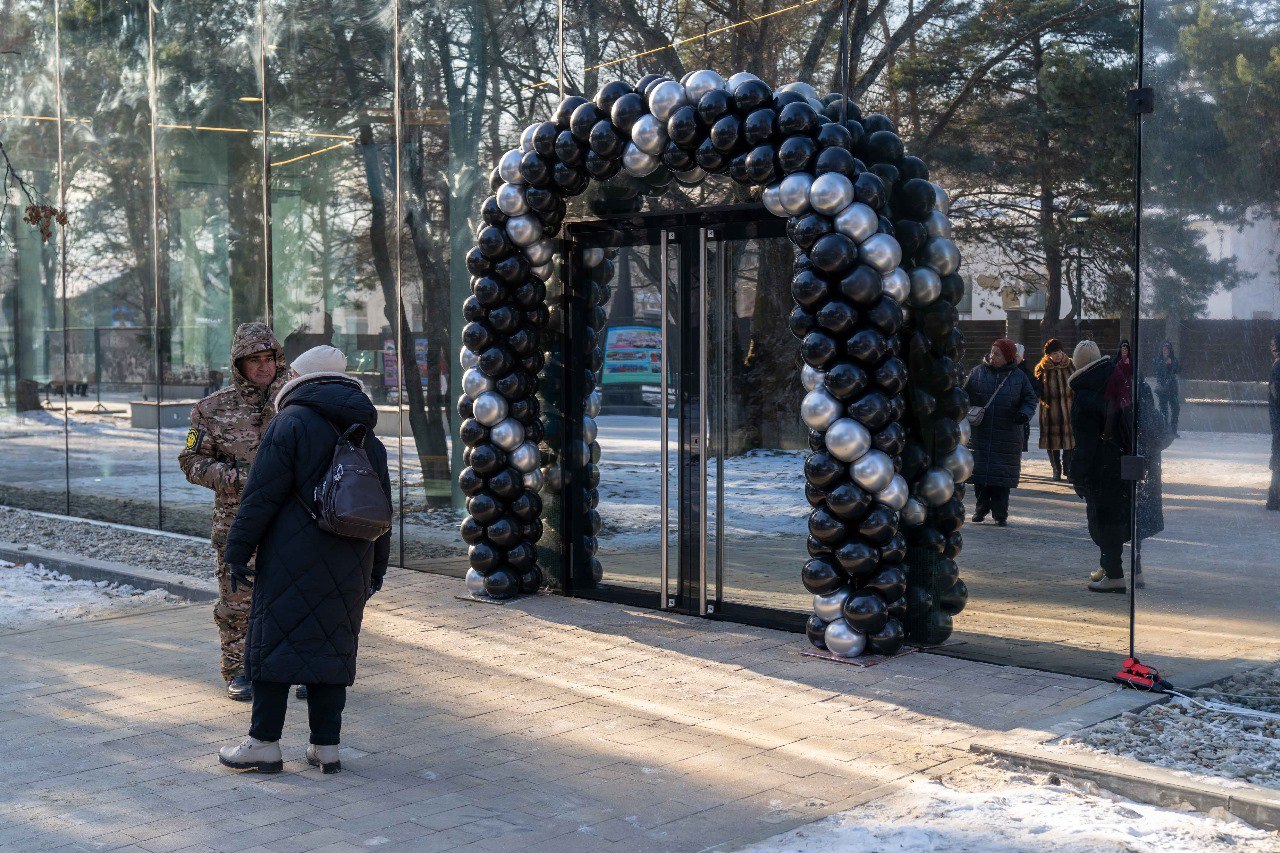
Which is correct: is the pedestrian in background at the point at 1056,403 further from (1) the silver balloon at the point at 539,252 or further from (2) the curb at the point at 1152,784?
(1) the silver balloon at the point at 539,252

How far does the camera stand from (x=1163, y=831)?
16.7 feet

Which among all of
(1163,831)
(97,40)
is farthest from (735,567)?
(97,40)

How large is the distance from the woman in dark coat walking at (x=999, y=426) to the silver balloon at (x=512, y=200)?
326 centimetres

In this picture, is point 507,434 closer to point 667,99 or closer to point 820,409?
point 667,99

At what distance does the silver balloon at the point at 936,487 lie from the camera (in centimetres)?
784

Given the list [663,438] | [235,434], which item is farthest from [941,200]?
[235,434]

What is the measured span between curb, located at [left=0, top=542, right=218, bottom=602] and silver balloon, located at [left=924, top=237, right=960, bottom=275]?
18.2ft

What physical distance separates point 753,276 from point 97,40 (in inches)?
393

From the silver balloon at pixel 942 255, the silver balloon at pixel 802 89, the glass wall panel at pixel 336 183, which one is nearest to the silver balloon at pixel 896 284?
the silver balloon at pixel 942 255

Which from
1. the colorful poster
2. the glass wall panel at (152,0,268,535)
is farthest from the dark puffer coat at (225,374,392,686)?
the glass wall panel at (152,0,268,535)

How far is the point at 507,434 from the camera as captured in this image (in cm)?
956

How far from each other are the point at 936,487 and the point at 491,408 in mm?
3161

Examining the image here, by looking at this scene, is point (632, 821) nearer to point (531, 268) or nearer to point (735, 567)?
point (735, 567)

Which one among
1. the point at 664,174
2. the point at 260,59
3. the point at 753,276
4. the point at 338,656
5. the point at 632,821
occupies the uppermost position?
the point at 260,59
